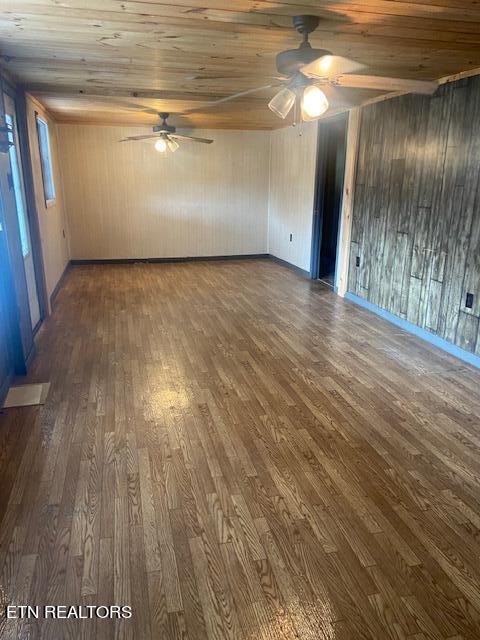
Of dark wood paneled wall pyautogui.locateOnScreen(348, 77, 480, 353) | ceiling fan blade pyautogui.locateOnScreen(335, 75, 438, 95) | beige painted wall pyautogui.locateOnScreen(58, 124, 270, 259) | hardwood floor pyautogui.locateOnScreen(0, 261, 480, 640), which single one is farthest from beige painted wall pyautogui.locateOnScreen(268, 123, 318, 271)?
ceiling fan blade pyautogui.locateOnScreen(335, 75, 438, 95)

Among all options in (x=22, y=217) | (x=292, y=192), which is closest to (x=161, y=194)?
(x=292, y=192)

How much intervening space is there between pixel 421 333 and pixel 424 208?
46.5 inches

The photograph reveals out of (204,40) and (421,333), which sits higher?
(204,40)

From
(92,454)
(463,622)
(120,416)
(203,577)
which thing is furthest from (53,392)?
(463,622)

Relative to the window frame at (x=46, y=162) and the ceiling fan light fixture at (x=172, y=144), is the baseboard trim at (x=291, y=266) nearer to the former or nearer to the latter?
the ceiling fan light fixture at (x=172, y=144)

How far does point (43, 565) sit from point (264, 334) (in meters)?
2.92

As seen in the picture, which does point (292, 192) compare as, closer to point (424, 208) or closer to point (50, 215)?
point (424, 208)

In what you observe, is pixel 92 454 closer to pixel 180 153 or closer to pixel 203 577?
pixel 203 577

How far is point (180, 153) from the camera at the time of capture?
24.7ft

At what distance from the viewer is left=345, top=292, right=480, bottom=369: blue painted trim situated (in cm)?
377

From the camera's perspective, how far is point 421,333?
14.3ft

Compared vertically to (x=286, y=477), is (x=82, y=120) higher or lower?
higher

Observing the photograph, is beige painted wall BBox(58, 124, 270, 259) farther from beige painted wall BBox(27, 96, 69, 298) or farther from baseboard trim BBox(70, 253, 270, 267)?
beige painted wall BBox(27, 96, 69, 298)

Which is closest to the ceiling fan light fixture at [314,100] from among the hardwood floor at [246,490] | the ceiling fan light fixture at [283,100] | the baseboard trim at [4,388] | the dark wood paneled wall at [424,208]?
the ceiling fan light fixture at [283,100]
